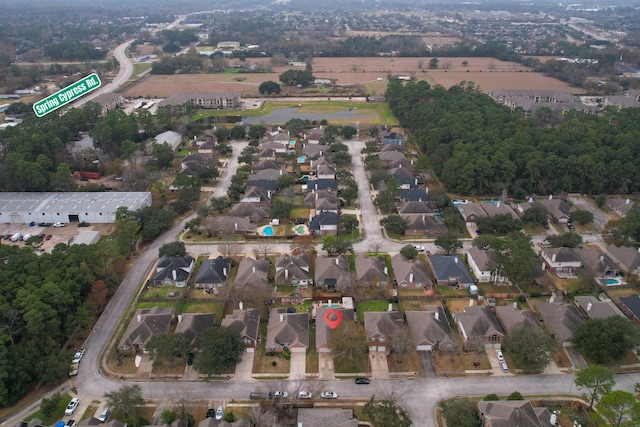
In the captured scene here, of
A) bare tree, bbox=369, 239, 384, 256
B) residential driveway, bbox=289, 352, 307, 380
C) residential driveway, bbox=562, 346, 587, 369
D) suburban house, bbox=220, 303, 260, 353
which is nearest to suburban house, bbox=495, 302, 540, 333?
residential driveway, bbox=562, 346, 587, 369

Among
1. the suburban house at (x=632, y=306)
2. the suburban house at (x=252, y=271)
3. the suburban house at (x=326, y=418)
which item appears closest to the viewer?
the suburban house at (x=326, y=418)

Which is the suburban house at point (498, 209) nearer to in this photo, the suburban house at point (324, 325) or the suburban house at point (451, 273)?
the suburban house at point (451, 273)

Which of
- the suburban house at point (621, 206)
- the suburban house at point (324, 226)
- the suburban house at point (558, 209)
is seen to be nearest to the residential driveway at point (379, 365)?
the suburban house at point (324, 226)

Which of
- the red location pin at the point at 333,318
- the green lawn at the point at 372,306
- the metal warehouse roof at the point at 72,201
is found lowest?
the green lawn at the point at 372,306

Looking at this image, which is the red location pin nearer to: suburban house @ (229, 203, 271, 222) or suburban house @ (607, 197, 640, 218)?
suburban house @ (229, 203, 271, 222)

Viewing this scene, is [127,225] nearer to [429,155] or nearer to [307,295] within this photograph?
[307,295]
